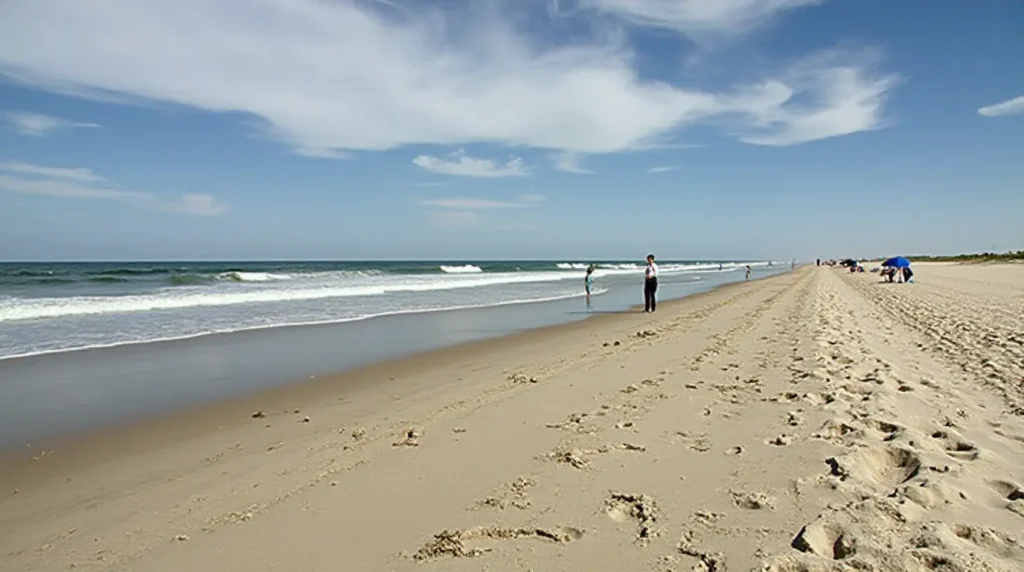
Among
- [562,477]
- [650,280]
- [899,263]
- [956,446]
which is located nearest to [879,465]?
[956,446]

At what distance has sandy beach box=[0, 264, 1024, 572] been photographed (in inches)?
130

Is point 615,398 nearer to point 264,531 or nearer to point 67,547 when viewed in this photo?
point 264,531

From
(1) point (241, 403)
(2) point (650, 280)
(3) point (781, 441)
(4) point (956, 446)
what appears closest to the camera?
(4) point (956, 446)

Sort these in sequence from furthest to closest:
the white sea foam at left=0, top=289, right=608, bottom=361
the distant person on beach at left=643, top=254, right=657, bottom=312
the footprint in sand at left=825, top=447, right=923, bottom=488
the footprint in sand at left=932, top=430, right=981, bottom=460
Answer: the distant person on beach at left=643, top=254, right=657, bottom=312
the white sea foam at left=0, top=289, right=608, bottom=361
the footprint in sand at left=932, top=430, right=981, bottom=460
the footprint in sand at left=825, top=447, right=923, bottom=488

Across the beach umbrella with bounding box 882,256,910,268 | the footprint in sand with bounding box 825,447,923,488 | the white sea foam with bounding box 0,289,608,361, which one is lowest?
the white sea foam with bounding box 0,289,608,361

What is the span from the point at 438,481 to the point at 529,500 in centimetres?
81

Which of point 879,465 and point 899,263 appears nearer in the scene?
point 879,465

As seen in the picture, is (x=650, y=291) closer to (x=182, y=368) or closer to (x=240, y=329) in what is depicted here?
(x=240, y=329)

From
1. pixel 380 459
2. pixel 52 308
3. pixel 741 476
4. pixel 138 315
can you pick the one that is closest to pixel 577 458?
pixel 741 476

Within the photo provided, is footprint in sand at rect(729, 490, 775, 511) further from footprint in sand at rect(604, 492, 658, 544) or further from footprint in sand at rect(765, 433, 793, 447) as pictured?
footprint in sand at rect(765, 433, 793, 447)

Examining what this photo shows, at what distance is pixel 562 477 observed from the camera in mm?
4449

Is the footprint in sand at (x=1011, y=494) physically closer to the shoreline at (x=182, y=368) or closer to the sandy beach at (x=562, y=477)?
the sandy beach at (x=562, y=477)

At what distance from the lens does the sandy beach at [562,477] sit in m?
3.31

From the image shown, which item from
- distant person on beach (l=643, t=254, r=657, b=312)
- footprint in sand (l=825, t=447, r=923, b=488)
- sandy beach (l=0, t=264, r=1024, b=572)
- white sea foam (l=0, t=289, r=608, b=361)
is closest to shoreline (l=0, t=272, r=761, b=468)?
sandy beach (l=0, t=264, r=1024, b=572)
